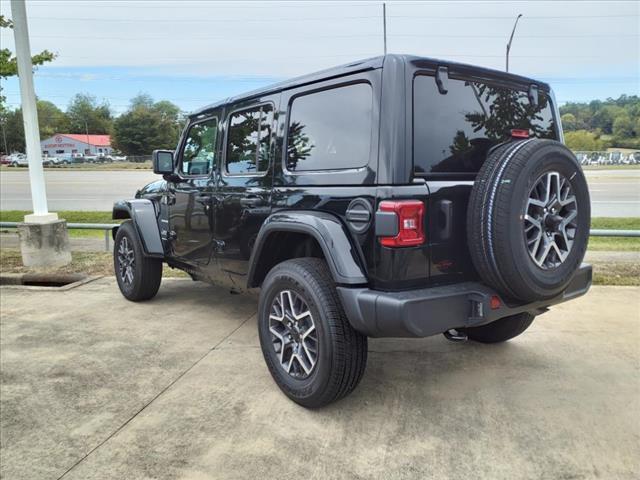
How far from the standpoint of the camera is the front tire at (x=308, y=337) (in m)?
2.89

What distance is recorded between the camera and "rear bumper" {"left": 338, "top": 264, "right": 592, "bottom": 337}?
102 inches

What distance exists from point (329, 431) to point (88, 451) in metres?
1.30

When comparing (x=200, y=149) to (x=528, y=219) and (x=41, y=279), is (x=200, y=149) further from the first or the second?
(x=41, y=279)

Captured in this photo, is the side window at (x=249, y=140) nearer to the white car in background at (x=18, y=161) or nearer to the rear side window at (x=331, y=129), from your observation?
the rear side window at (x=331, y=129)

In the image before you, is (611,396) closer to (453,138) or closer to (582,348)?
(582,348)

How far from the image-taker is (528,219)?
2697mm

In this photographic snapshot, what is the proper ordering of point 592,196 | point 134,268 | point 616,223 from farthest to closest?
point 592,196 < point 616,223 < point 134,268

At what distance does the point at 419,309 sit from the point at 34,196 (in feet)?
23.2

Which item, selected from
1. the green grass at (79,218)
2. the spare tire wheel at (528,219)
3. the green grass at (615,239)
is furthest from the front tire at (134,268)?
the green grass at (615,239)

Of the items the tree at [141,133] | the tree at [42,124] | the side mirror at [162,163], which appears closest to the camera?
the side mirror at [162,163]

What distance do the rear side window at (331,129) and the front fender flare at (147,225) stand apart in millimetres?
2341

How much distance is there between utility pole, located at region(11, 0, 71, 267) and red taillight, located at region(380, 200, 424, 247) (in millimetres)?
6484

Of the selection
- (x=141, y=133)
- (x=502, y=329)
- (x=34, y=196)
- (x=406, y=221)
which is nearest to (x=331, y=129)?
(x=406, y=221)

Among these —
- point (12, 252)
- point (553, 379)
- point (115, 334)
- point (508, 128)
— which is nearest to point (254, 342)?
point (115, 334)
